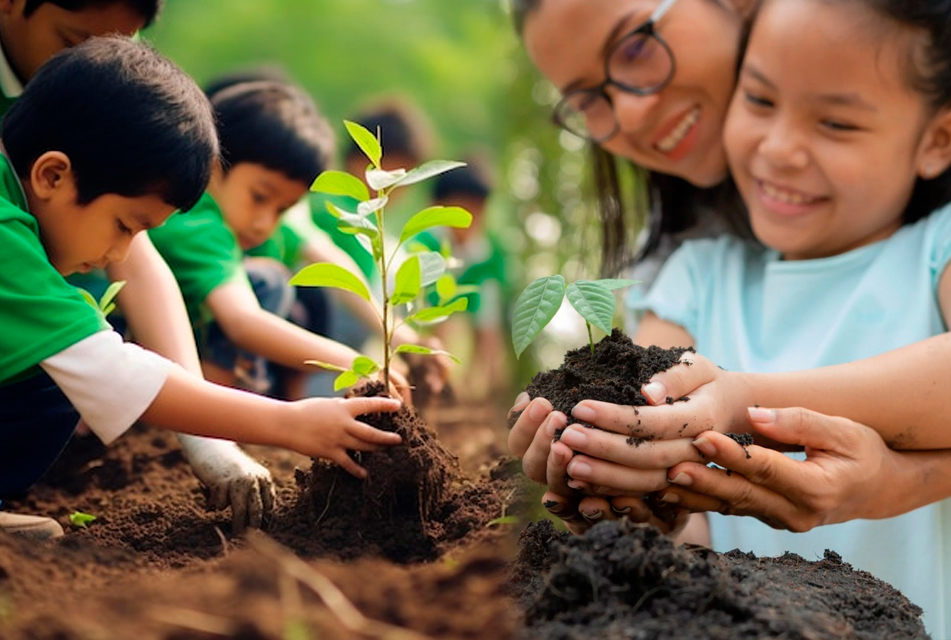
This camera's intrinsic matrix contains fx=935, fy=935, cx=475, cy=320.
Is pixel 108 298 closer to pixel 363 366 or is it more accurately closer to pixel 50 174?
pixel 50 174

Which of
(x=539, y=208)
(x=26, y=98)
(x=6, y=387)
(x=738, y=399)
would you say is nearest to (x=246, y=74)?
(x=26, y=98)

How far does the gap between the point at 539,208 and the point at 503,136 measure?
70 centimetres

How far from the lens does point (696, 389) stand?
4.44 feet

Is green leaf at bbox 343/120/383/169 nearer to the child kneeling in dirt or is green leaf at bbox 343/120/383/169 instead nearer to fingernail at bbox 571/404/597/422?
the child kneeling in dirt

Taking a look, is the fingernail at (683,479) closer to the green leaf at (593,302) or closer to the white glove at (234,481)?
the green leaf at (593,302)

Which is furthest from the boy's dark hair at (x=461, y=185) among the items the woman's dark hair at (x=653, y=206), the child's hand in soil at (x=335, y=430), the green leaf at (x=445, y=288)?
the child's hand in soil at (x=335, y=430)

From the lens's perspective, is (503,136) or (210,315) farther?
(503,136)

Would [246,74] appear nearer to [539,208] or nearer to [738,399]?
[738,399]

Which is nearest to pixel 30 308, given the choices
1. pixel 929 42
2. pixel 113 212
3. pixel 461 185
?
pixel 113 212

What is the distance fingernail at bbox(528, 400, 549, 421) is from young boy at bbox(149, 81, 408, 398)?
0.42 m

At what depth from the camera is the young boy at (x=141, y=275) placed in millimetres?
1523

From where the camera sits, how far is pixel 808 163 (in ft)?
6.40

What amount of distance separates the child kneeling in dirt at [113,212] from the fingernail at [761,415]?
532 mm

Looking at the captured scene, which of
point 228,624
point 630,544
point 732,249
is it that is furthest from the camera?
point 732,249
